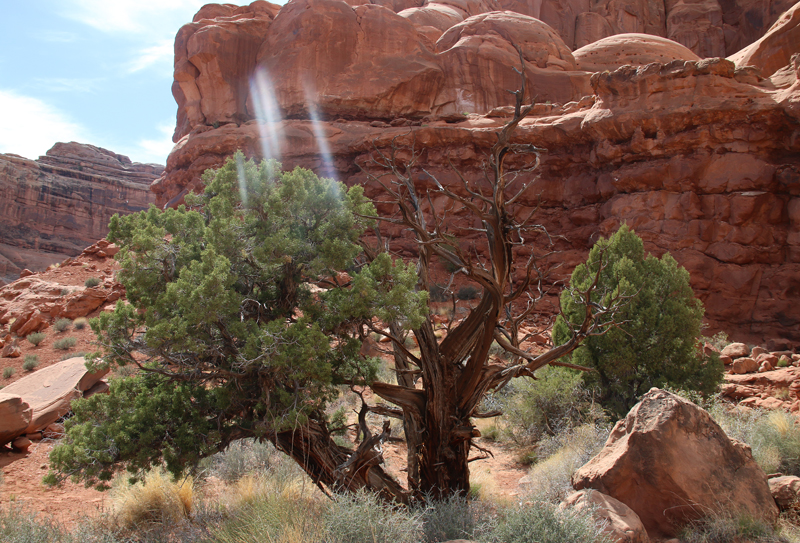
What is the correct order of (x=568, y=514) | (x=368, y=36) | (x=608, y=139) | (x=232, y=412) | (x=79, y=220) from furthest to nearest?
(x=79, y=220), (x=368, y=36), (x=608, y=139), (x=232, y=412), (x=568, y=514)

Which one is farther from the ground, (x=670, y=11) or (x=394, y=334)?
(x=670, y=11)

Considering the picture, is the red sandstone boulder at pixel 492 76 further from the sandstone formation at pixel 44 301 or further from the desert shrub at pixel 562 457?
the desert shrub at pixel 562 457

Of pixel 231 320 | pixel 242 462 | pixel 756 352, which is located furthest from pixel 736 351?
pixel 231 320

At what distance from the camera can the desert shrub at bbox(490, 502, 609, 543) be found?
3.79 m

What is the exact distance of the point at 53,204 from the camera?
4109 cm

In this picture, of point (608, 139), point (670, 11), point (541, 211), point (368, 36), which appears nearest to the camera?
point (608, 139)

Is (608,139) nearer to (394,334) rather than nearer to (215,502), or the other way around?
(394,334)

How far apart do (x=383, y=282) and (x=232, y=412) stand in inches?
77.7

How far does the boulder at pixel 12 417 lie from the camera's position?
7.55 meters

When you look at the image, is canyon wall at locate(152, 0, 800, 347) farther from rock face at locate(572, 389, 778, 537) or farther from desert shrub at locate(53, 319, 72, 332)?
rock face at locate(572, 389, 778, 537)

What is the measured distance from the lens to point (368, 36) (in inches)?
934

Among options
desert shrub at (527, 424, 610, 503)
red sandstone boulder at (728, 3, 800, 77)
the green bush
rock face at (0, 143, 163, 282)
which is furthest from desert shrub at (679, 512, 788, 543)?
rock face at (0, 143, 163, 282)

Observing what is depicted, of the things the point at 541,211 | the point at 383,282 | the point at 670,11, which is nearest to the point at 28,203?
the point at 541,211

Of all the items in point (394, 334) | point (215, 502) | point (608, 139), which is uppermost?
point (608, 139)
